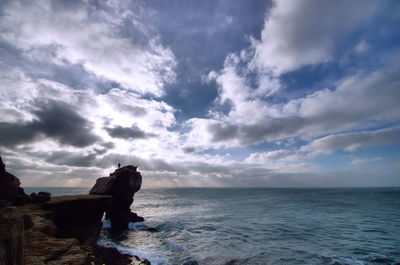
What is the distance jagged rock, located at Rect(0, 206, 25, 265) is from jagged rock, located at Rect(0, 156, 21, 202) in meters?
16.6

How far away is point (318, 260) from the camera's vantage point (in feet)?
55.3

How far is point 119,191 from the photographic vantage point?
35.2 meters

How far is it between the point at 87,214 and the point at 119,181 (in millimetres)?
12031

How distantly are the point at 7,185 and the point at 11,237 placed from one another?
1860 cm

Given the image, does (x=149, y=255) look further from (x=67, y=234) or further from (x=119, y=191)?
(x=119, y=191)

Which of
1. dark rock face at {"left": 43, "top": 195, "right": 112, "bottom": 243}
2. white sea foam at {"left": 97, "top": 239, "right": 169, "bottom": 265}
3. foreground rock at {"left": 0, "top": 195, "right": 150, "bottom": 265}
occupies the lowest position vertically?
white sea foam at {"left": 97, "top": 239, "right": 169, "bottom": 265}

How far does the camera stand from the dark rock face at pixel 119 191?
33312 mm

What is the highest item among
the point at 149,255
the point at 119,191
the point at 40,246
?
the point at 40,246

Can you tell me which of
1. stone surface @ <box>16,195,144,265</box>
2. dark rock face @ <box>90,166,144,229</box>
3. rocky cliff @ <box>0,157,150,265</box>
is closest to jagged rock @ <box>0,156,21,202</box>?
rocky cliff @ <box>0,157,150,265</box>

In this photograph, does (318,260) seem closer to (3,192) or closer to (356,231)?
(356,231)

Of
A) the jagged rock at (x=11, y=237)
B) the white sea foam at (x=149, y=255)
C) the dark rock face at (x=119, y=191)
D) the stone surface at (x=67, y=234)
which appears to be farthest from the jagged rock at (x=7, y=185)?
the jagged rock at (x=11, y=237)

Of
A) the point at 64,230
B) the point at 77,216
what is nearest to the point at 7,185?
the point at 64,230

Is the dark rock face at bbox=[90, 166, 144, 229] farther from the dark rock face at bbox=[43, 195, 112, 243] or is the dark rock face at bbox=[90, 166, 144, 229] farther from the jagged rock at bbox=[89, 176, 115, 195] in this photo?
the dark rock face at bbox=[43, 195, 112, 243]

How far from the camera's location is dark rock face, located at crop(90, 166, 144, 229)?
1312 inches
